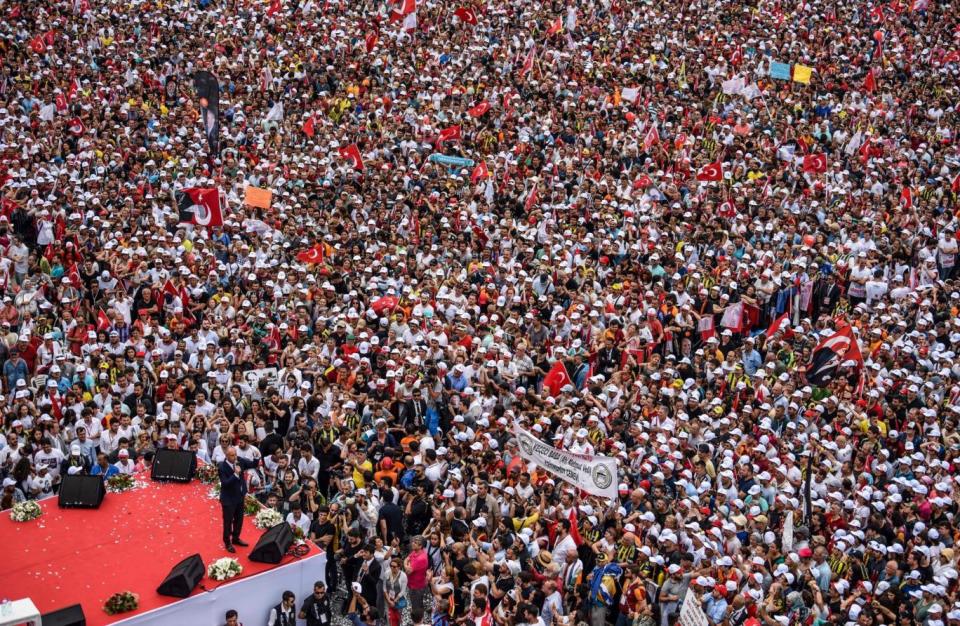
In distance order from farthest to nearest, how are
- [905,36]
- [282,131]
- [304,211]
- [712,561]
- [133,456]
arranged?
[905,36]
[282,131]
[304,211]
[133,456]
[712,561]

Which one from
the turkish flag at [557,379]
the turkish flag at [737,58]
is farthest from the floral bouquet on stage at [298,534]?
the turkish flag at [737,58]

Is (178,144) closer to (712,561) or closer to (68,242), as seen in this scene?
(68,242)

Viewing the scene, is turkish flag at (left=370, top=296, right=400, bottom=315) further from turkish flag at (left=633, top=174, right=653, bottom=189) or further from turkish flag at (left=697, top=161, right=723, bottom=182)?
turkish flag at (left=697, top=161, right=723, bottom=182)

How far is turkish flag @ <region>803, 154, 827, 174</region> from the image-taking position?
95.8 feet

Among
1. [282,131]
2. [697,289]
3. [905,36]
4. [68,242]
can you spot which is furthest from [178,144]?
[905,36]

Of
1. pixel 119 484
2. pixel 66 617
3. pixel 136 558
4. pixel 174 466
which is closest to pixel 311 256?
pixel 174 466

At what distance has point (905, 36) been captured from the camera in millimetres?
37094

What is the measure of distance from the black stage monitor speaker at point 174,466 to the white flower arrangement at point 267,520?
5.46ft

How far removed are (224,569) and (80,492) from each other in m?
2.94

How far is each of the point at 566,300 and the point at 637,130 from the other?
8.05 metres

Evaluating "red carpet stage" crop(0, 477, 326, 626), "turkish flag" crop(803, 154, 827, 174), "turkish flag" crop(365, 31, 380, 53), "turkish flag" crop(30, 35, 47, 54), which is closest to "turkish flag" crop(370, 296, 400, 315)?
"red carpet stage" crop(0, 477, 326, 626)

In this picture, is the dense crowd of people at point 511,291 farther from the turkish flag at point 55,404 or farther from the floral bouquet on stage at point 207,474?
the floral bouquet on stage at point 207,474

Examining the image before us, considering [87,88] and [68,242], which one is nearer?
[68,242]

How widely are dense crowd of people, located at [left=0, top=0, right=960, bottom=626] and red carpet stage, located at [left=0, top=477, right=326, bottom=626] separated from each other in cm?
69
